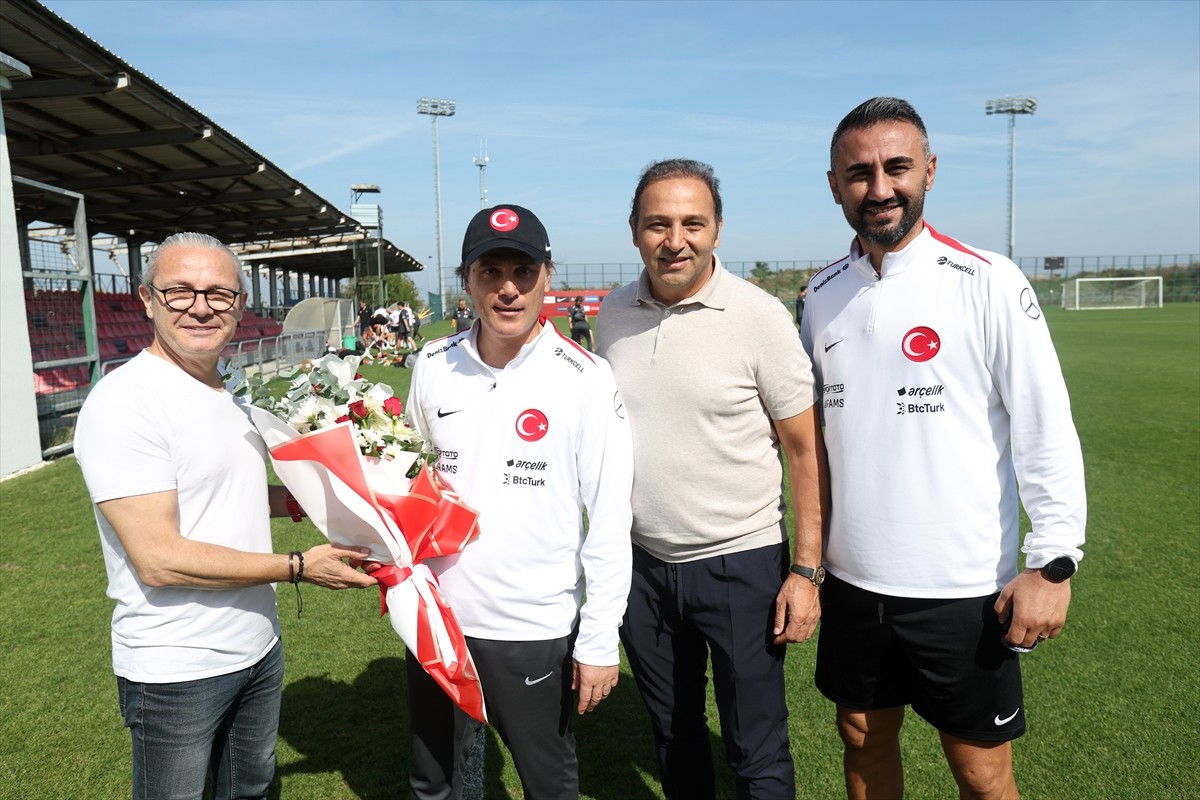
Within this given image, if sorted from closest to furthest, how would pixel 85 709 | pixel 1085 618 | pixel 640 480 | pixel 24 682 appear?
1. pixel 640 480
2. pixel 85 709
3. pixel 24 682
4. pixel 1085 618

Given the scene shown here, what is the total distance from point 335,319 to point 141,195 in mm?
7865

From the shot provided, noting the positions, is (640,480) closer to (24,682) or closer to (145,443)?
(145,443)

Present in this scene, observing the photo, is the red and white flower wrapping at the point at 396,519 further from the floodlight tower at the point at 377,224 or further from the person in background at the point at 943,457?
the floodlight tower at the point at 377,224

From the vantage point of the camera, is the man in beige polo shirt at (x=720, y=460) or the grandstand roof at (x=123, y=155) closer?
the man in beige polo shirt at (x=720, y=460)

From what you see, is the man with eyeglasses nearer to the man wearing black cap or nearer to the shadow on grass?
the man wearing black cap

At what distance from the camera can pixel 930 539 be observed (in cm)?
229

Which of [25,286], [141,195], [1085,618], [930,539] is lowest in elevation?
[1085,618]

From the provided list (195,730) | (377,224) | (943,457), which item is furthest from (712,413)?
(377,224)

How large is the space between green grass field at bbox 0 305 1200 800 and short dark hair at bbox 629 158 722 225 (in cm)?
237

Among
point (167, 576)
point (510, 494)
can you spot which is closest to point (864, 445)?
point (510, 494)

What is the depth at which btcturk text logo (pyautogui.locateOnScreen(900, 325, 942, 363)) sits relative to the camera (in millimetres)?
2273

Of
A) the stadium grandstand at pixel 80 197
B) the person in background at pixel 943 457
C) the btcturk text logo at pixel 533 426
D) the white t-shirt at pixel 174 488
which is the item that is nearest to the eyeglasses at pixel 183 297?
the white t-shirt at pixel 174 488

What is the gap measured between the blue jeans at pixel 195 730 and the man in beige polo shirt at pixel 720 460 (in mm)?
1235

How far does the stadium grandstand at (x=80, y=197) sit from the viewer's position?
8.45 meters
